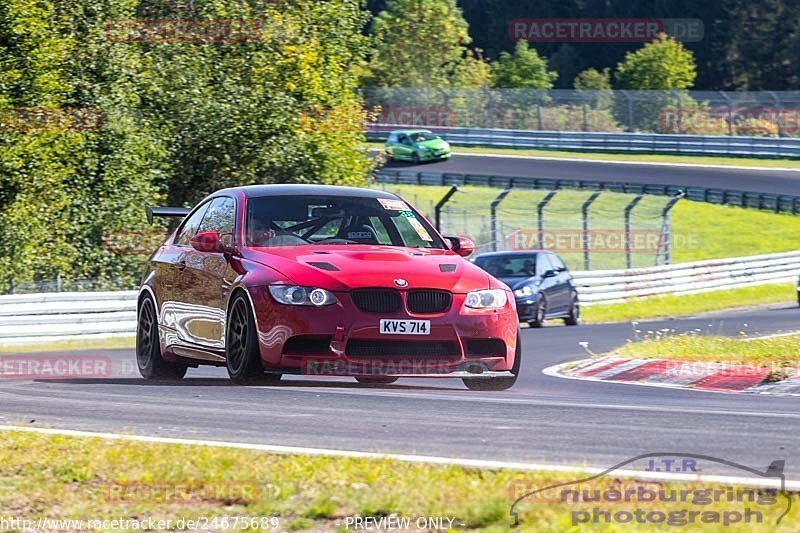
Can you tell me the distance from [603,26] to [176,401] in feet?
321

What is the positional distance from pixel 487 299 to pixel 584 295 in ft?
68.7

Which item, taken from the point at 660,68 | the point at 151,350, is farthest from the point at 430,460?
the point at 660,68

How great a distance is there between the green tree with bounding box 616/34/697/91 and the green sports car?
111 ft

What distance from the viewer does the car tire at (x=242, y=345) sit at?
9.35 m

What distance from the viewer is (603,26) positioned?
103875 mm

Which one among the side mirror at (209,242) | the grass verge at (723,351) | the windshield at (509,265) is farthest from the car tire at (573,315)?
the side mirror at (209,242)

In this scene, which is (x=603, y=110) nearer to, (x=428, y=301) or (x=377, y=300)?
(x=428, y=301)

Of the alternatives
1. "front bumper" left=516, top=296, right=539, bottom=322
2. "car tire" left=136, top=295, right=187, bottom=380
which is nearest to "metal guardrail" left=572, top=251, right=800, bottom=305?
"front bumper" left=516, top=296, right=539, bottom=322

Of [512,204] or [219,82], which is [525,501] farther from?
[512,204]

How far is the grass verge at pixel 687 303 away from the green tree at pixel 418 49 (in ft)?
174

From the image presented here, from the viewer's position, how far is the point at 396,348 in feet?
30.3

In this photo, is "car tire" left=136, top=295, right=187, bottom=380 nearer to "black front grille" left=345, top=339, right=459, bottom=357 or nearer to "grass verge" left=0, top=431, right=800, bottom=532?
"black front grille" left=345, top=339, right=459, bottom=357

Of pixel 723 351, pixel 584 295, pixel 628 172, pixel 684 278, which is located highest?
pixel 723 351

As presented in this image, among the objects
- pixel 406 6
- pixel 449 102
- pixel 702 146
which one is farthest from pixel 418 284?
pixel 406 6
